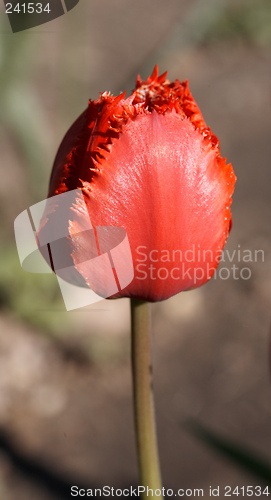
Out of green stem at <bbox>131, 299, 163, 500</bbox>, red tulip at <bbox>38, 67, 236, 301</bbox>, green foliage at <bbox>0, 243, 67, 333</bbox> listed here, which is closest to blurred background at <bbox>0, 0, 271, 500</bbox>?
green foliage at <bbox>0, 243, 67, 333</bbox>

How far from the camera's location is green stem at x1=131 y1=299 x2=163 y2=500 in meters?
0.37

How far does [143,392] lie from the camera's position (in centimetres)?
37

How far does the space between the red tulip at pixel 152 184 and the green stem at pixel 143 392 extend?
0.12 feet

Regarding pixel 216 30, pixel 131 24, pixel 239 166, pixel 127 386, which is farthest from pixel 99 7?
pixel 127 386

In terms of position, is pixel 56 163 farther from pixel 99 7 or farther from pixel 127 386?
pixel 99 7

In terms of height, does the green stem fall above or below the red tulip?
below

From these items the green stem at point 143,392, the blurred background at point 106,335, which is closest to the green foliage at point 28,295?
the blurred background at point 106,335

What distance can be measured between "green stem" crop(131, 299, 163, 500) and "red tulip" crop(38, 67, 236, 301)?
4cm

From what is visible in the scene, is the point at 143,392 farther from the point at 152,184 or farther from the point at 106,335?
the point at 106,335

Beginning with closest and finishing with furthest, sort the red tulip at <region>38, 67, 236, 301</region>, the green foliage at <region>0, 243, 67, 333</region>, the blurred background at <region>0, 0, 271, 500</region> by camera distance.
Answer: the red tulip at <region>38, 67, 236, 301</region>
the blurred background at <region>0, 0, 271, 500</region>
the green foliage at <region>0, 243, 67, 333</region>

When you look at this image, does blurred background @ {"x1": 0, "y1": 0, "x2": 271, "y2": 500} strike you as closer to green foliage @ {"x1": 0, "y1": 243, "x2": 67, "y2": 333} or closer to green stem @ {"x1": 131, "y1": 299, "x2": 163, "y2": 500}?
green foliage @ {"x1": 0, "y1": 243, "x2": 67, "y2": 333}

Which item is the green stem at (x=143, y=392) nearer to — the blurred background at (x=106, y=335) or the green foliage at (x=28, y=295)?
the blurred background at (x=106, y=335)

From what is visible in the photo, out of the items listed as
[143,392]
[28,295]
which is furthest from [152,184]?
[28,295]

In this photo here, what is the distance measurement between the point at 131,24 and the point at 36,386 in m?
0.75
